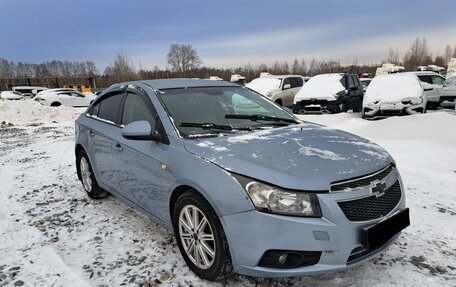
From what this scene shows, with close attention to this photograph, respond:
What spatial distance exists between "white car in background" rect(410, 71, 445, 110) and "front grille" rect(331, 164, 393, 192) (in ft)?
47.0

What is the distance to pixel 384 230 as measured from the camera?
2.59 metres

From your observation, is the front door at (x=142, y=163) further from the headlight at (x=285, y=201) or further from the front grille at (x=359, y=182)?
the front grille at (x=359, y=182)

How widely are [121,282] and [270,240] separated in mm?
1377

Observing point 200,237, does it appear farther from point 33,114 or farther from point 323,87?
point 33,114

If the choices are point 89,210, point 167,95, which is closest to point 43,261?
point 89,210

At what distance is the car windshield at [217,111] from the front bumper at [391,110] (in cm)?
829

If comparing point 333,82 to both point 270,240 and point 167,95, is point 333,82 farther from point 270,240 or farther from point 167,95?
point 270,240

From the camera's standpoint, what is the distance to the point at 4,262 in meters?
3.34

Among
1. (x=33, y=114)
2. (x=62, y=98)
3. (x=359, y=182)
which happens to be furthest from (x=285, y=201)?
(x=62, y=98)

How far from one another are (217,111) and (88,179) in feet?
7.82

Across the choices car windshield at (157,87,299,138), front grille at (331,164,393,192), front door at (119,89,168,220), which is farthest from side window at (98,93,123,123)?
front grille at (331,164,393,192)

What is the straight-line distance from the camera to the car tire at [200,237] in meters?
2.61

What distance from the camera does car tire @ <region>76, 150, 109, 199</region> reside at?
485 centimetres

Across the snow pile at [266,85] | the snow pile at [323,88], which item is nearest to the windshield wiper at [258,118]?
the snow pile at [323,88]
